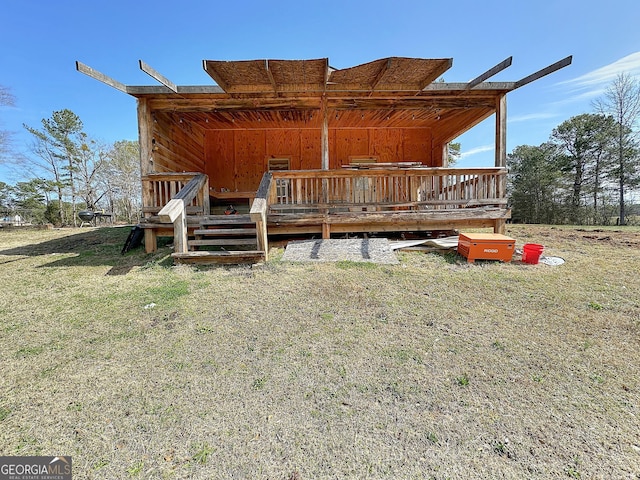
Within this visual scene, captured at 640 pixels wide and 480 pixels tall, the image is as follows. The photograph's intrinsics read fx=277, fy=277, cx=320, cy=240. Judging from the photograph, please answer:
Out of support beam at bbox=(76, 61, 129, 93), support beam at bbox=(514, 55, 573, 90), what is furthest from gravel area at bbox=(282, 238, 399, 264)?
support beam at bbox=(76, 61, 129, 93)

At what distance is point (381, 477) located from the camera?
4.32 feet

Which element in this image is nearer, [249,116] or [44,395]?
[44,395]

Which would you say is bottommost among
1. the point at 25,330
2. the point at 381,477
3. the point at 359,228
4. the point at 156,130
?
the point at 381,477

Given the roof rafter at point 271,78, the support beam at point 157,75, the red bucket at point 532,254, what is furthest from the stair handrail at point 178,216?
the red bucket at point 532,254

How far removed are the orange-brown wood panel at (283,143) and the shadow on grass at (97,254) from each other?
465cm

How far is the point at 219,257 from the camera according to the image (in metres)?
4.63

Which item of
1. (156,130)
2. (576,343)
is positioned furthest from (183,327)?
(156,130)

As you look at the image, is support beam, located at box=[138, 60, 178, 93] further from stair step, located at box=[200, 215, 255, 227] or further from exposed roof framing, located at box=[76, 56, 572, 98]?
stair step, located at box=[200, 215, 255, 227]

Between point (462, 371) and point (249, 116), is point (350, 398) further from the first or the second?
point (249, 116)

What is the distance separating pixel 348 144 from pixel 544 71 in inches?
215

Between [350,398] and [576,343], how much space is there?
2109 millimetres

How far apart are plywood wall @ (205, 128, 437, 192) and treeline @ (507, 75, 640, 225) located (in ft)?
51.6

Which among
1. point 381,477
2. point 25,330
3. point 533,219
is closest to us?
point 381,477

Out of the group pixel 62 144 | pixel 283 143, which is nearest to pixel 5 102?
pixel 62 144
